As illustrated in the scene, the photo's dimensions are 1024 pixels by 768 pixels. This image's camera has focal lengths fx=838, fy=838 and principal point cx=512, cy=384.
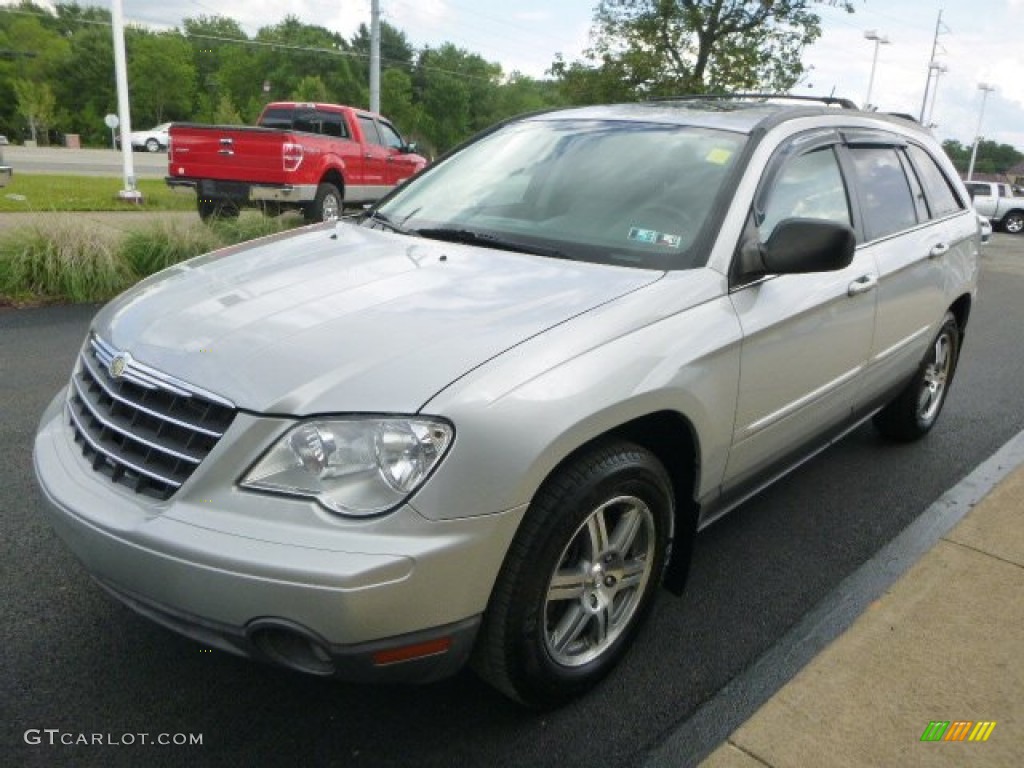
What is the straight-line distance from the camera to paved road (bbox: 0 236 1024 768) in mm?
2270

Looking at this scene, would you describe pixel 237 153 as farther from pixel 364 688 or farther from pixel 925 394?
pixel 364 688

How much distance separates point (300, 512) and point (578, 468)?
71 cm

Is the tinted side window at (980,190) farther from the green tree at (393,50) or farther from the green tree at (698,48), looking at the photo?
the green tree at (393,50)

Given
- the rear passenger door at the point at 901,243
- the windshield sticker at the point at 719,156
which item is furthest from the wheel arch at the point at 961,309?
the windshield sticker at the point at 719,156

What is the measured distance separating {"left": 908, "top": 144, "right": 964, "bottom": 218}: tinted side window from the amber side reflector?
3618 mm

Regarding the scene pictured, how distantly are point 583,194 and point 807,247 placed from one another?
874 mm

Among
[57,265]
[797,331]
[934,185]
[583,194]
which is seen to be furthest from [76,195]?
[797,331]

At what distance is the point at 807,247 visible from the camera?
2.65 m

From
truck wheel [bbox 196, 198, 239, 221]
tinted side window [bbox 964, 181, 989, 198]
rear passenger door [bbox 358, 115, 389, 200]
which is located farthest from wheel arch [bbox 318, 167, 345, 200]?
tinted side window [bbox 964, 181, 989, 198]

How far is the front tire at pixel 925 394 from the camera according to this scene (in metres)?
4.54

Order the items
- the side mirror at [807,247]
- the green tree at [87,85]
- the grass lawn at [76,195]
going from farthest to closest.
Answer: the green tree at [87,85]
the grass lawn at [76,195]
the side mirror at [807,247]

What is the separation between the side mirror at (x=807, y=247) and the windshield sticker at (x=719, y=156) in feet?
1.50

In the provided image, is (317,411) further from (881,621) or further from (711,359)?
(881,621)

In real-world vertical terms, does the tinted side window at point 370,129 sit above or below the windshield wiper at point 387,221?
above
